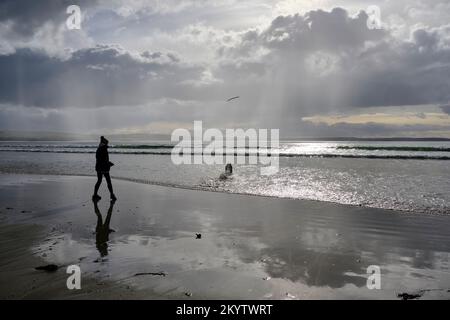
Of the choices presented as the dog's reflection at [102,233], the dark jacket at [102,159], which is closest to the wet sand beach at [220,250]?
the dog's reflection at [102,233]

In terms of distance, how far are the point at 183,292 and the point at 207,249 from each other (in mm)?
2376

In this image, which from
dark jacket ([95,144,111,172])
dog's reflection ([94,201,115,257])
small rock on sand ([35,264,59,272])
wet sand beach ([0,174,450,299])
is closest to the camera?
wet sand beach ([0,174,450,299])

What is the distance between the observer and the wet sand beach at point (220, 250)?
19.1 ft

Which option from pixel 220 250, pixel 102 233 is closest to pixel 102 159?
pixel 102 233

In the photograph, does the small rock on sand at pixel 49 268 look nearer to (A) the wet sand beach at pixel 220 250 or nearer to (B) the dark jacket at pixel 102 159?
(A) the wet sand beach at pixel 220 250

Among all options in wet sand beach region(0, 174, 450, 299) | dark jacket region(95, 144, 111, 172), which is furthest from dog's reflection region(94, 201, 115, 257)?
dark jacket region(95, 144, 111, 172)

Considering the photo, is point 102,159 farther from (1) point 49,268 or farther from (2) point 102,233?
(1) point 49,268

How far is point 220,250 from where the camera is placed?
796 centimetres

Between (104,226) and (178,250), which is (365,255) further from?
(104,226)

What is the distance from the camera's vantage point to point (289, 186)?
19.5 metres

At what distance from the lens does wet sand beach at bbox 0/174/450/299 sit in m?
5.81

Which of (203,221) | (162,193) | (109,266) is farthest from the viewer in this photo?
(162,193)

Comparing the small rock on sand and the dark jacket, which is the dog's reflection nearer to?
the small rock on sand
